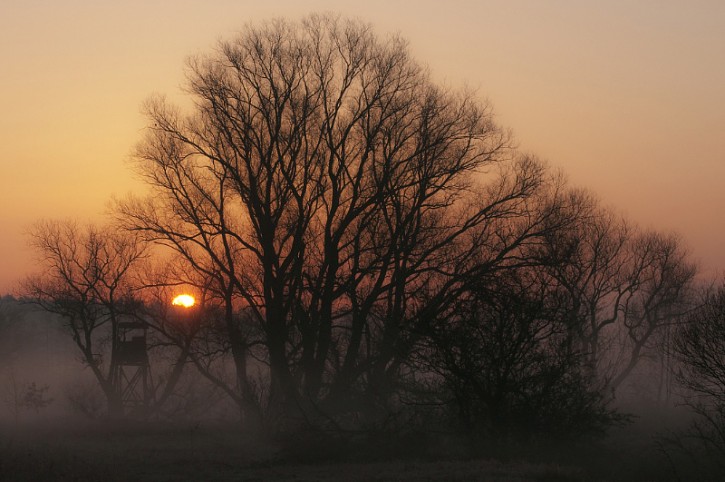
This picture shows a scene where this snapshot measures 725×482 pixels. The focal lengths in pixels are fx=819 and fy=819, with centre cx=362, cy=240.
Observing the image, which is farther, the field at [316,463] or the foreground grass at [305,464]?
the field at [316,463]

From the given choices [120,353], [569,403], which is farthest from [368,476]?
[120,353]

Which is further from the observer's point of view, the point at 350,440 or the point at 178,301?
the point at 178,301

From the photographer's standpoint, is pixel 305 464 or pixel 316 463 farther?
pixel 305 464

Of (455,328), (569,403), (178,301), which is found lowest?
(569,403)

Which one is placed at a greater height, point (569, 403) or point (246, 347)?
point (246, 347)

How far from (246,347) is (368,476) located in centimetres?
1111

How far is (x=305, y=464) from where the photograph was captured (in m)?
25.0

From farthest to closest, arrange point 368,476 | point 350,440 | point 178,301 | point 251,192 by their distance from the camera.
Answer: point 178,301
point 251,192
point 350,440
point 368,476

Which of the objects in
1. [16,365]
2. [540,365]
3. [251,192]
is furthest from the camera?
[16,365]

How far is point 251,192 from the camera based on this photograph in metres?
29.5

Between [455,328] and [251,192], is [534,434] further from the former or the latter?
[251,192]

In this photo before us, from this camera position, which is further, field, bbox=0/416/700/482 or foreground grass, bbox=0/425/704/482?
field, bbox=0/416/700/482

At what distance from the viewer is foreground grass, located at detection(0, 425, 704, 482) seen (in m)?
20.4

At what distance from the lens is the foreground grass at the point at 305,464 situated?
2044cm
